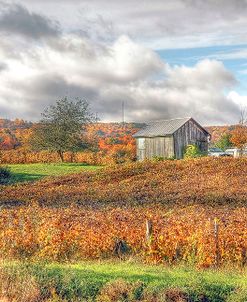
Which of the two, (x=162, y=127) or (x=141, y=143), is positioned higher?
(x=162, y=127)

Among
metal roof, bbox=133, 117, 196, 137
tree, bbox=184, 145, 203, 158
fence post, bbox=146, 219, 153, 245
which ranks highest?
metal roof, bbox=133, 117, 196, 137

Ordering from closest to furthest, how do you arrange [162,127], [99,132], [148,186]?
1. [148,186]
2. [162,127]
3. [99,132]

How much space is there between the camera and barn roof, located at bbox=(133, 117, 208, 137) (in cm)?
6197

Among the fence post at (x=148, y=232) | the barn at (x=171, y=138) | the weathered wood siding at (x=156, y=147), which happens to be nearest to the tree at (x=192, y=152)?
the barn at (x=171, y=138)

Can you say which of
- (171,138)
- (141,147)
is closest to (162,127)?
(171,138)

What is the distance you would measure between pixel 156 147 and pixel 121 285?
5186cm

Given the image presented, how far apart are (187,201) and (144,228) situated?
42.6 feet

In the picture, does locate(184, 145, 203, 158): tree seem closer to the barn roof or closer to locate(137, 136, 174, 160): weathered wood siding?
locate(137, 136, 174, 160): weathered wood siding

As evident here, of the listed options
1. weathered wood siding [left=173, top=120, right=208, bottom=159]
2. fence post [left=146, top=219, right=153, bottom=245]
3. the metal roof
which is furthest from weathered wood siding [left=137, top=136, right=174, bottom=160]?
fence post [left=146, top=219, right=153, bottom=245]

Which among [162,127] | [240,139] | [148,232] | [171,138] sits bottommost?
[148,232]

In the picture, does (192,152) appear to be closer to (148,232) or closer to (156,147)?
(156,147)

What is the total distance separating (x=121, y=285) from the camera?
11859mm

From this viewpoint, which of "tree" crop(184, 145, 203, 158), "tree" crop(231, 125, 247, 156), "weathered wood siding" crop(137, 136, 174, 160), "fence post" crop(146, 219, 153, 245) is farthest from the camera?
"tree" crop(231, 125, 247, 156)

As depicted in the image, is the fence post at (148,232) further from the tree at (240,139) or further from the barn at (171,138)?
the tree at (240,139)
